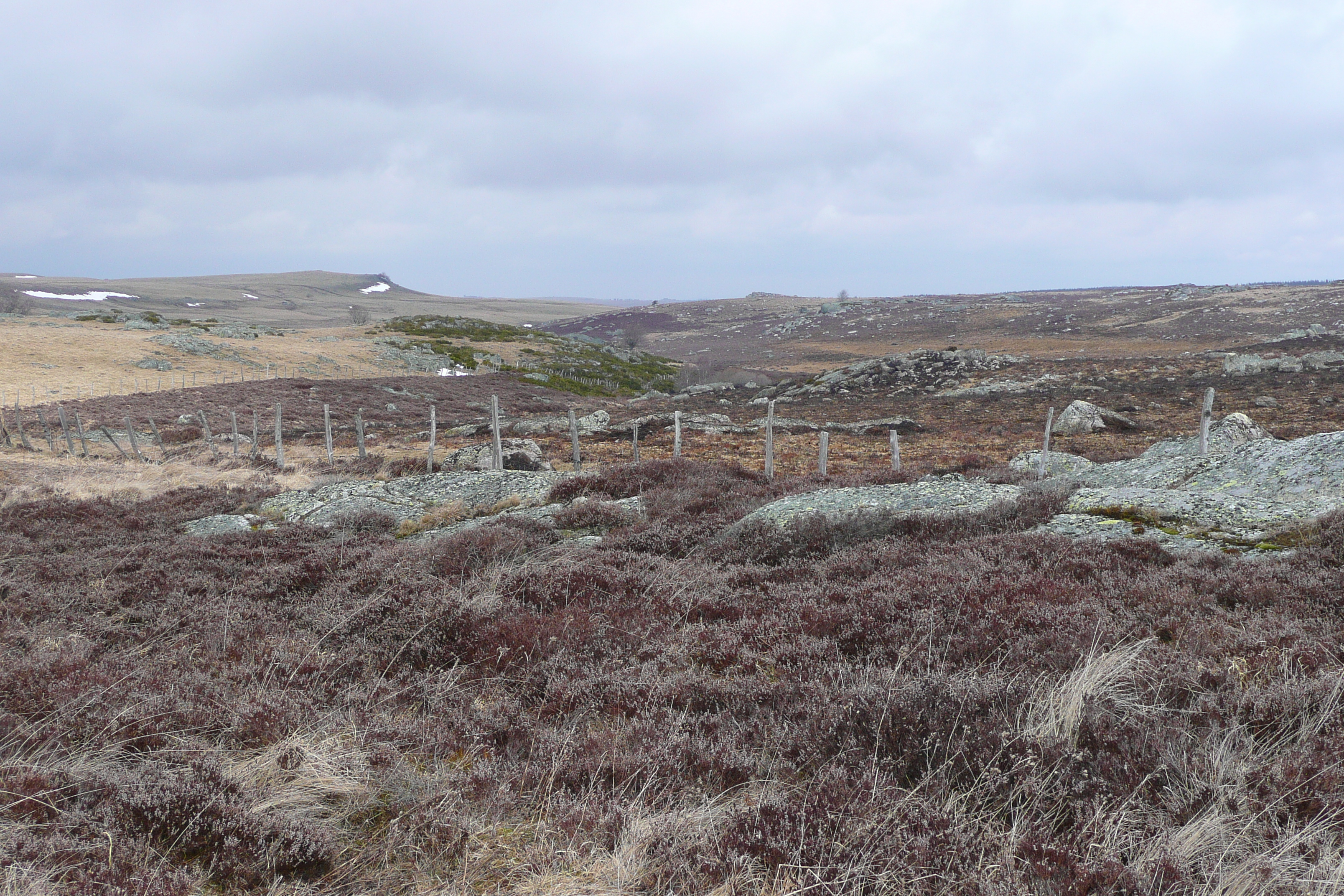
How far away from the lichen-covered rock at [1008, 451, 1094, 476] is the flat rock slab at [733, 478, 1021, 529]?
20.9 feet

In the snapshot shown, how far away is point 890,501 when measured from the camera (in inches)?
405

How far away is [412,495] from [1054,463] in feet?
52.6

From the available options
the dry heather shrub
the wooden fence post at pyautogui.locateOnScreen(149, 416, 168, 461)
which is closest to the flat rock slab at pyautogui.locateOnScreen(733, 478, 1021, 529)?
the dry heather shrub

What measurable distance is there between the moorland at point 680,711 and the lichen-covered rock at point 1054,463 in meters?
7.11

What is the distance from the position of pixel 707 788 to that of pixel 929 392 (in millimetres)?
48259

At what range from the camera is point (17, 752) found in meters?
3.66

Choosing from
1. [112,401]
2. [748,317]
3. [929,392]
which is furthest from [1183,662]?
[748,317]

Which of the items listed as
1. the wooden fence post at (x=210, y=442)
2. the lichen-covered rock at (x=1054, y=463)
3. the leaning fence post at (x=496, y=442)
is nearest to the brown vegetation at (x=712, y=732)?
the lichen-covered rock at (x=1054, y=463)

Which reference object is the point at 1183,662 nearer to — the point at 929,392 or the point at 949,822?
the point at 949,822

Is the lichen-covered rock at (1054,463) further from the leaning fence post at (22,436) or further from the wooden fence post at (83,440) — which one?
the leaning fence post at (22,436)

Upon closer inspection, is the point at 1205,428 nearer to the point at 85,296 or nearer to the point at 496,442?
the point at 496,442

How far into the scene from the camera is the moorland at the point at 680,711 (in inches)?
109

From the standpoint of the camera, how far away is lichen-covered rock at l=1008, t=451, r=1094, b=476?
16.6 meters

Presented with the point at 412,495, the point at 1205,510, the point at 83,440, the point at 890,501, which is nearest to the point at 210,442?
the point at 83,440
